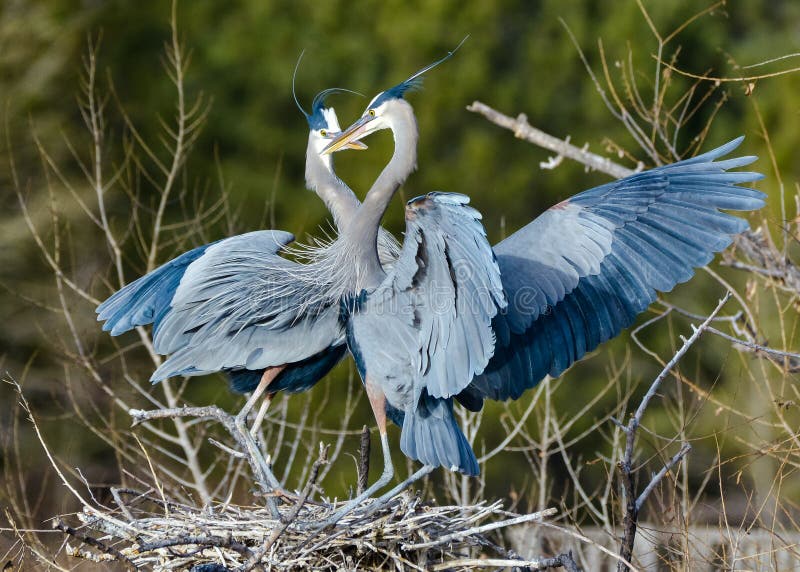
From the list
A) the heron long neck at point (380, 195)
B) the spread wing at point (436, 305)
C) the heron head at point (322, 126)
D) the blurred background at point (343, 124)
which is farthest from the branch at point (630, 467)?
the blurred background at point (343, 124)

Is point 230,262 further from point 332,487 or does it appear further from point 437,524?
point 332,487

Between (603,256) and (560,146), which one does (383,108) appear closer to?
(603,256)

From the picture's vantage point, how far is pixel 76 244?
29.5ft

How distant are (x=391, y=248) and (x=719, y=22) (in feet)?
23.7

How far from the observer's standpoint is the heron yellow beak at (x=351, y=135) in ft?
14.8

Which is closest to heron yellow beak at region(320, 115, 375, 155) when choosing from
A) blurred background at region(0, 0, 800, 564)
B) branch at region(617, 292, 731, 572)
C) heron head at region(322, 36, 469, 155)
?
heron head at region(322, 36, 469, 155)

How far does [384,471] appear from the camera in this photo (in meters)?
4.13

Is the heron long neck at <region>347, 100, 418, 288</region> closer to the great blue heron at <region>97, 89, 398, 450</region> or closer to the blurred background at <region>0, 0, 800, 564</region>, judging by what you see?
the great blue heron at <region>97, 89, 398, 450</region>

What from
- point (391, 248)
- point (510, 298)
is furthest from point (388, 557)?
point (391, 248)

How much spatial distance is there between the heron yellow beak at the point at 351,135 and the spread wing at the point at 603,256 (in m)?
0.70

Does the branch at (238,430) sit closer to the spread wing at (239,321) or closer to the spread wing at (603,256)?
the spread wing at (239,321)

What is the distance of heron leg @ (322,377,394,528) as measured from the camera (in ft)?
11.7

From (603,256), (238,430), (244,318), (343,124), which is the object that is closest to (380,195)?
(244,318)

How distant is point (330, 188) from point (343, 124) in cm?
420
